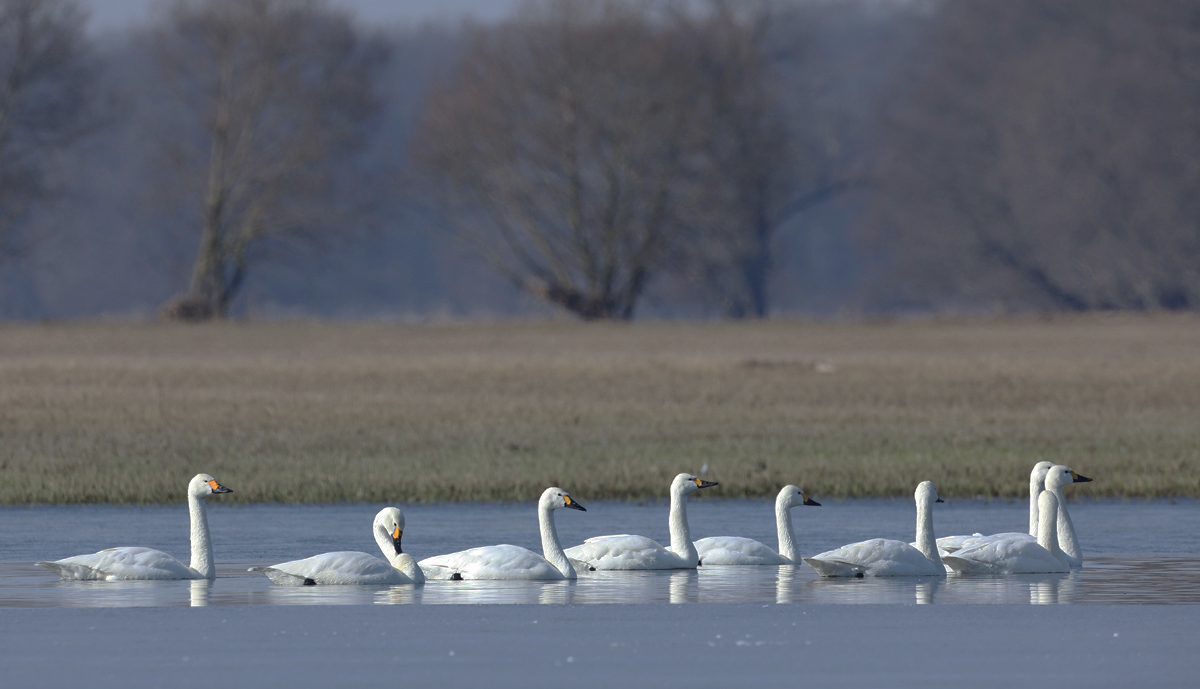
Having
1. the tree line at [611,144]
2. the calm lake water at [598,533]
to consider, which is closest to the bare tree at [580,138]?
the tree line at [611,144]

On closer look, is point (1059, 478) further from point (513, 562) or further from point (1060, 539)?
point (513, 562)

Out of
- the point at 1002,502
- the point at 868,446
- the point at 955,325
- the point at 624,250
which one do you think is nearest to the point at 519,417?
the point at 868,446

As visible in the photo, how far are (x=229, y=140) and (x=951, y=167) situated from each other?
2118 centimetres

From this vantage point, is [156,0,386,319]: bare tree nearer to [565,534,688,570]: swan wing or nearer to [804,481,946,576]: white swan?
[565,534,688,570]: swan wing

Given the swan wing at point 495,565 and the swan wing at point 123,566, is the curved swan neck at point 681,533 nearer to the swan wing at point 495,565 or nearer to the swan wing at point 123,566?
the swan wing at point 495,565

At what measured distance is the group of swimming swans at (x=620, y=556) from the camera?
1250 centimetres

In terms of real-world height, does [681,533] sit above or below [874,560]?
above

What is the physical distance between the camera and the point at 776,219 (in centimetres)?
5847

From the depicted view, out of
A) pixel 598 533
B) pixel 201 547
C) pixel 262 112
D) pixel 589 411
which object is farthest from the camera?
pixel 262 112

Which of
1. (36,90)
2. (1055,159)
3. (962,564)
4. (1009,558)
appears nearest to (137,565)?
(962,564)

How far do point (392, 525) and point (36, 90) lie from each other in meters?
35.4

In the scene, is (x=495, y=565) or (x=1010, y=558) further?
(x=1010, y=558)

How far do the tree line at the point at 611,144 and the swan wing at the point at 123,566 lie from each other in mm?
31937

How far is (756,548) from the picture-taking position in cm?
1362
